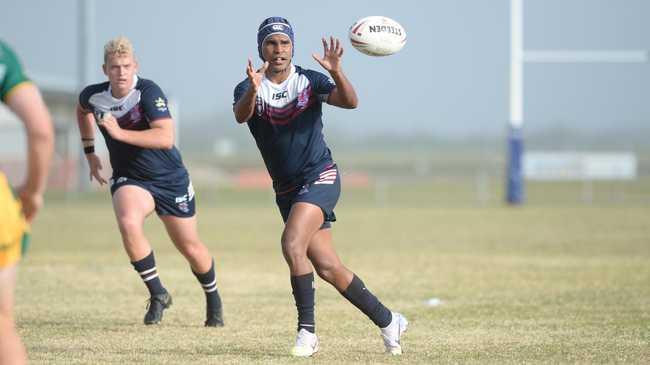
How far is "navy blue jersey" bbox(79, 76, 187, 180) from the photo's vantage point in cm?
796

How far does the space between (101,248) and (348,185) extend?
3392 centimetres

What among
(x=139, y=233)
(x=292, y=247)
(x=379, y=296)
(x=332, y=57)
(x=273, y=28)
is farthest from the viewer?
(x=379, y=296)

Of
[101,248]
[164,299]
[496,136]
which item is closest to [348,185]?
[496,136]

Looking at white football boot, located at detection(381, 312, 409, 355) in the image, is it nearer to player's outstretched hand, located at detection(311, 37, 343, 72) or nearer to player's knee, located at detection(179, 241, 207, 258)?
player's outstretched hand, located at detection(311, 37, 343, 72)

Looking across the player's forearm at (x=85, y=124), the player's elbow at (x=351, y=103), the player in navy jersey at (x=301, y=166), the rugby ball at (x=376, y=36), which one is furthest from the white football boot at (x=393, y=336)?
the player's forearm at (x=85, y=124)

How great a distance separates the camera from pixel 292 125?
23.4 ft

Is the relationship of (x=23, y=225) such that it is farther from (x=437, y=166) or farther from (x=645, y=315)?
(x=437, y=166)

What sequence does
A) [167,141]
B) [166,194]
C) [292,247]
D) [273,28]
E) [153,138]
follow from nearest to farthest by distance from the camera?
[292,247]
[273,28]
[153,138]
[167,141]
[166,194]

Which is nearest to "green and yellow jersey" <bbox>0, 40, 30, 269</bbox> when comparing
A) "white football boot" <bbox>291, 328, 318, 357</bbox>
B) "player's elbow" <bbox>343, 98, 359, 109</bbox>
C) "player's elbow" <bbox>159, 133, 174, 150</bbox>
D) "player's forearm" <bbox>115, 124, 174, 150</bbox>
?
"player's forearm" <bbox>115, 124, 174, 150</bbox>

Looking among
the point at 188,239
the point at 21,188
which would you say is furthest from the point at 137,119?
the point at 21,188

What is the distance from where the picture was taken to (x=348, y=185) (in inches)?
2024

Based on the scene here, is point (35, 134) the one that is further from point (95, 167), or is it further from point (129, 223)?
point (95, 167)

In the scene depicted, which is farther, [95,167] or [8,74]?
[95,167]

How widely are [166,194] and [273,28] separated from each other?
7.00ft
